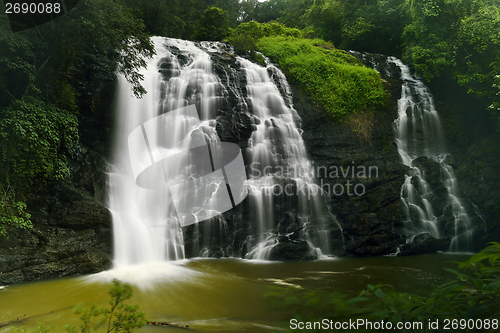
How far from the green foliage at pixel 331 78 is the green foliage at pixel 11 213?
1043 cm

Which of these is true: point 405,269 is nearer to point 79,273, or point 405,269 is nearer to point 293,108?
point 293,108

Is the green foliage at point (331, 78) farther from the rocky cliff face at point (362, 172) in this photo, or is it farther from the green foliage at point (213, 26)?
the green foliage at point (213, 26)

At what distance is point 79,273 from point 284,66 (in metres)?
11.0

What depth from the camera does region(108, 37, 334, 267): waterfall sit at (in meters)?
8.88

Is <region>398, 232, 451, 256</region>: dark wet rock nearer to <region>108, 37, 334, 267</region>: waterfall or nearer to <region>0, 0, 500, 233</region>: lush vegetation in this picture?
<region>108, 37, 334, 267</region>: waterfall

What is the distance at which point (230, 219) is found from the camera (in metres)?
9.45

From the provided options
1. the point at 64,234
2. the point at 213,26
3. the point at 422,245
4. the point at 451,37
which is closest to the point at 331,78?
the point at 451,37

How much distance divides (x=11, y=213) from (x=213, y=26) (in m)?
15.5

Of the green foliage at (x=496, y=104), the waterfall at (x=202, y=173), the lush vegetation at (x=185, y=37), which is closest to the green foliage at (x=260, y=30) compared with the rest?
the lush vegetation at (x=185, y=37)

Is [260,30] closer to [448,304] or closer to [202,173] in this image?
[202,173]

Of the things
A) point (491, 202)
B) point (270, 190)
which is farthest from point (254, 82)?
point (491, 202)

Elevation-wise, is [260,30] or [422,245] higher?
[260,30]

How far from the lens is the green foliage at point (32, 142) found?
260 inches

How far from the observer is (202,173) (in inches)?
396
